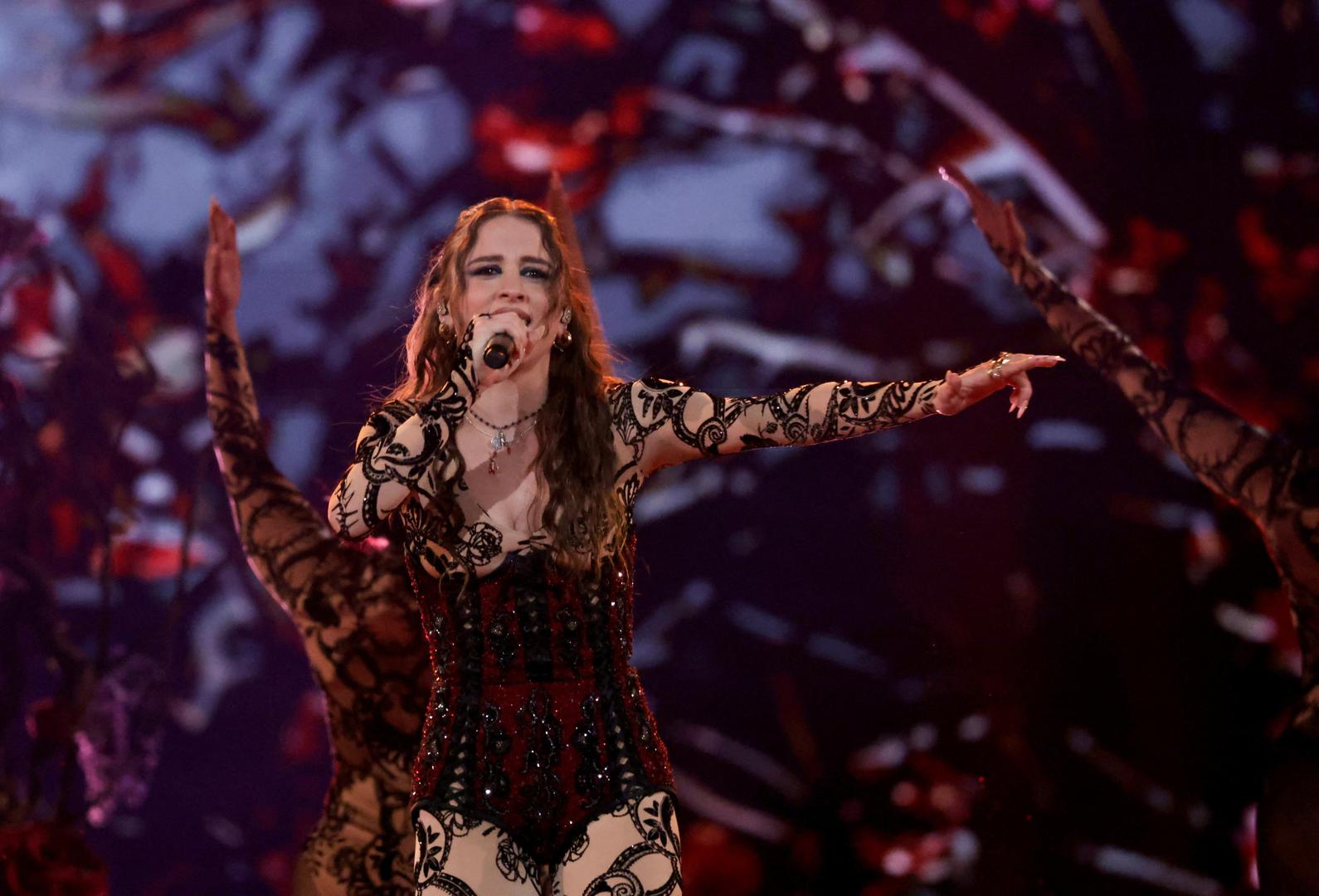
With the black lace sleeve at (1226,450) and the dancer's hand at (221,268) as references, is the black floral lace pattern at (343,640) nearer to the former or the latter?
the dancer's hand at (221,268)

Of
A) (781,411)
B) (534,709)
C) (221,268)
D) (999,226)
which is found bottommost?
(534,709)

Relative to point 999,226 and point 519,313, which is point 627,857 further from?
point 999,226

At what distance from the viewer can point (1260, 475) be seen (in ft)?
8.35

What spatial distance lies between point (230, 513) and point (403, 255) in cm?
78

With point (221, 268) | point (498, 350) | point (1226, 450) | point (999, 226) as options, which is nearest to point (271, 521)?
point (221, 268)

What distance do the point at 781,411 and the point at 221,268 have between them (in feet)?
5.26

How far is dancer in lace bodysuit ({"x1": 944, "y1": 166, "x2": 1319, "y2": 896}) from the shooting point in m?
2.35

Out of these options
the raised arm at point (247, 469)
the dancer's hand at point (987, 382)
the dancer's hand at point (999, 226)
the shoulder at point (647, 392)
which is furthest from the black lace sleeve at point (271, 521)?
the dancer's hand at point (999, 226)

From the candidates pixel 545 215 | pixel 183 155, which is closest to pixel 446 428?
pixel 545 215

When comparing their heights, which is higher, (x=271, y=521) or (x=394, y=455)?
(x=271, y=521)

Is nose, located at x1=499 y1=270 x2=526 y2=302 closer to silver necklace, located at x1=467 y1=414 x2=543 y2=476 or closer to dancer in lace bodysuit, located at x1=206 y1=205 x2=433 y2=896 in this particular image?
silver necklace, located at x1=467 y1=414 x2=543 y2=476

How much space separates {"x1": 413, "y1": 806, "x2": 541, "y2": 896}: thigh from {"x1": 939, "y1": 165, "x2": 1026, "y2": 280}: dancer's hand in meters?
1.78

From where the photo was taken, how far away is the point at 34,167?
298 cm

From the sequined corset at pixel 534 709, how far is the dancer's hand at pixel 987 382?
1.86ft
